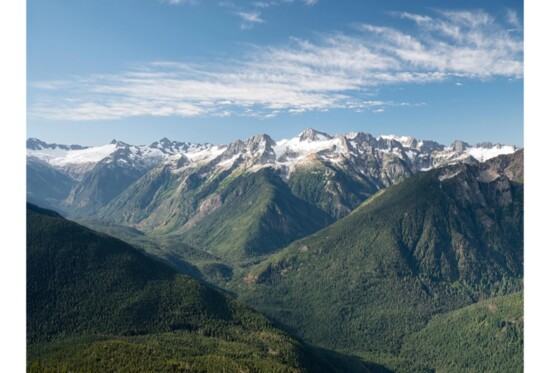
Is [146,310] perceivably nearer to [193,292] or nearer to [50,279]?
[193,292]

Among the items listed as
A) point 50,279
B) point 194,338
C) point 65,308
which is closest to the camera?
point 194,338
